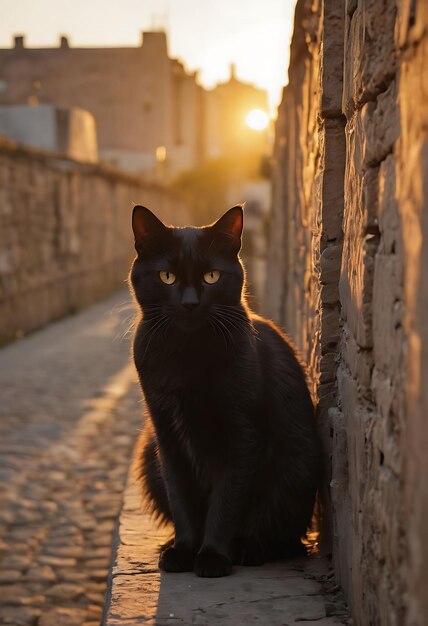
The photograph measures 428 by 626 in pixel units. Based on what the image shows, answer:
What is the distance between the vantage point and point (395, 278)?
1.67m

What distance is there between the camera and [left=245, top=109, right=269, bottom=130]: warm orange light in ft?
178

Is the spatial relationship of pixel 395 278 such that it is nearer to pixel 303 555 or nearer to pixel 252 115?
pixel 303 555

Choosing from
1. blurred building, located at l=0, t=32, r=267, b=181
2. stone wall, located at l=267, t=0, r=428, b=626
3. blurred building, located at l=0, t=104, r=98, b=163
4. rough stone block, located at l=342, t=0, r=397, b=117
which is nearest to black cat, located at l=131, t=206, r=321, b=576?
stone wall, located at l=267, t=0, r=428, b=626

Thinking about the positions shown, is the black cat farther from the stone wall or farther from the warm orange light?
the warm orange light

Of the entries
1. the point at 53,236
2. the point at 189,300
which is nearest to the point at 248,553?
the point at 189,300

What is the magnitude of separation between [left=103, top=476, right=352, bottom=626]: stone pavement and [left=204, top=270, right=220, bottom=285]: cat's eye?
991 mm

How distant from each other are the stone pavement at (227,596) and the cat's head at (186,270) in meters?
0.84

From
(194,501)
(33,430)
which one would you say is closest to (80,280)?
(33,430)

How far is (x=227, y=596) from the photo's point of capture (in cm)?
259

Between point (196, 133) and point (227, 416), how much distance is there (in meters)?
44.6

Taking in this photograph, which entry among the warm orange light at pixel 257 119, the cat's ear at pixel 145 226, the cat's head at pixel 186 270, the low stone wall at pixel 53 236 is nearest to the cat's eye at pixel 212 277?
the cat's head at pixel 186 270

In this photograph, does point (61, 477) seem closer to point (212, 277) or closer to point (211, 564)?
point (211, 564)

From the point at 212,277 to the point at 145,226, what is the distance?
298 mm

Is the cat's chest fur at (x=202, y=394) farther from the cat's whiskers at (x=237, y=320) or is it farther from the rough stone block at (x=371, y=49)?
the rough stone block at (x=371, y=49)
